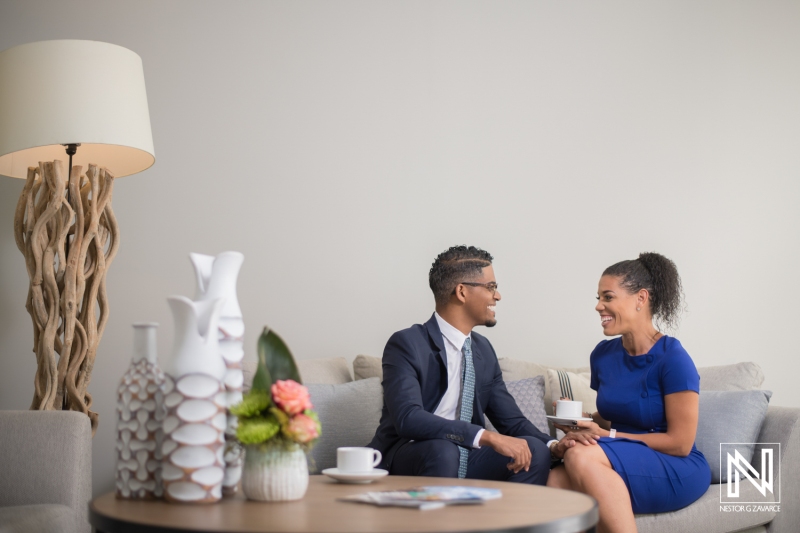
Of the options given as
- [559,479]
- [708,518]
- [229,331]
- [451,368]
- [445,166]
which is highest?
[445,166]

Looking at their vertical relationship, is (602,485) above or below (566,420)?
below

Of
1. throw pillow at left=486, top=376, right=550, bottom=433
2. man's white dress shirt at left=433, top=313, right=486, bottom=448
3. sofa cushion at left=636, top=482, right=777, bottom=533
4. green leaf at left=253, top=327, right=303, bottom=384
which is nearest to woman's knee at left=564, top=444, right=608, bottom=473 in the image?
sofa cushion at left=636, top=482, right=777, bottom=533

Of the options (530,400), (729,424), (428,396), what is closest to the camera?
(428,396)

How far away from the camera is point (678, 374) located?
7.58 ft

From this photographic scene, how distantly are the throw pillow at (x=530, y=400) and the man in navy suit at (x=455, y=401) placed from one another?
0.24 meters

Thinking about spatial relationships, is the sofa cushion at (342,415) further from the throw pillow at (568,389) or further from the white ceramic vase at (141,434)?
the white ceramic vase at (141,434)

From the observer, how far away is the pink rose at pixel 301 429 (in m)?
1.33

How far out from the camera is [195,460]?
52.2 inches

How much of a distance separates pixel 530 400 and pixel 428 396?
0.58 meters

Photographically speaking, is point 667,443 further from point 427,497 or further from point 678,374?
point 427,497

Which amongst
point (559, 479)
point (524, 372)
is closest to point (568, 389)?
→ point (524, 372)

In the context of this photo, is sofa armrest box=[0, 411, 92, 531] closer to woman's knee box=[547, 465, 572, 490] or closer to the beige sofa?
the beige sofa

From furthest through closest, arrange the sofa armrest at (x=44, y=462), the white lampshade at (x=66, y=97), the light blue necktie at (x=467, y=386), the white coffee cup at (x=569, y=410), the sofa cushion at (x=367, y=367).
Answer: the sofa cushion at (x=367, y=367)
the white lampshade at (x=66, y=97)
the light blue necktie at (x=467, y=386)
the white coffee cup at (x=569, y=410)
the sofa armrest at (x=44, y=462)

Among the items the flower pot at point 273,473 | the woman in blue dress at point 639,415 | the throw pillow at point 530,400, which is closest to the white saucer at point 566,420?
the woman in blue dress at point 639,415
